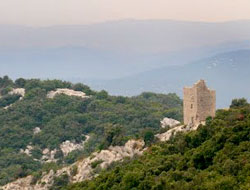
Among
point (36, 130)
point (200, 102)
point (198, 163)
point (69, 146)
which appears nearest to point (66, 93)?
point (36, 130)

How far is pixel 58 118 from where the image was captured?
95.3 metres

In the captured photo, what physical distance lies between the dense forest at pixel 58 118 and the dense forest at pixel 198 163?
29.5 meters

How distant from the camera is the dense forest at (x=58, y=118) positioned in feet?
275

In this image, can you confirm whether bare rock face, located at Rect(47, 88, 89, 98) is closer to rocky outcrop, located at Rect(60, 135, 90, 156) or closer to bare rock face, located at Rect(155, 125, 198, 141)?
rocky outcrop, located at Rect(60, 135, 90, 156)

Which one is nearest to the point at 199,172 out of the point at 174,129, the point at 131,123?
the point at 174,129

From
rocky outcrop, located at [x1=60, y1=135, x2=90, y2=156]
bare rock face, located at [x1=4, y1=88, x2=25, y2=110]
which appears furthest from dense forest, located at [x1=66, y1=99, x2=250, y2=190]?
bare rock face, located at [x1=4, y1=88, x2=25, y2=110]

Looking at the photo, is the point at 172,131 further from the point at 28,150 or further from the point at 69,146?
the point at 28,150

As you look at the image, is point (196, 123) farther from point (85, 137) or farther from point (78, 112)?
point (78, 112)

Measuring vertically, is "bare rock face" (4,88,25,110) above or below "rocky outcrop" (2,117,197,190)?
above

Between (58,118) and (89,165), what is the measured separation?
38.4 metres

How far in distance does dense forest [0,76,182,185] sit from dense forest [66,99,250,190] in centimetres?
2950

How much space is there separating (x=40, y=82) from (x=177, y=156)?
6576cm

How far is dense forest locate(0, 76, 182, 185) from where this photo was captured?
83.9 metres

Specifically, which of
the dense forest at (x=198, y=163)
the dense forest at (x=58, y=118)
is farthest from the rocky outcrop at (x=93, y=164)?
the dense forest at (x=58, y=118)
